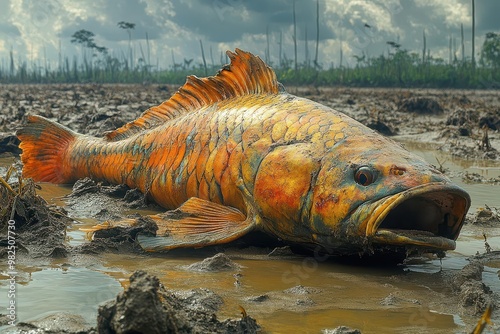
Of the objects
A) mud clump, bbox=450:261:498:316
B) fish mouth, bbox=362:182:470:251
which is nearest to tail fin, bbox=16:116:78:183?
fish mouth, bbox=362:182:470:251

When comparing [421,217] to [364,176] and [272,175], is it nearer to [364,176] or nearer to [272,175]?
[364,176]

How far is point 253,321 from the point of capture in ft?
10.7

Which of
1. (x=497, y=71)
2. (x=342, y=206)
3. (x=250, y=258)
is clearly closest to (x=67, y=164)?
(x=250, y=258)

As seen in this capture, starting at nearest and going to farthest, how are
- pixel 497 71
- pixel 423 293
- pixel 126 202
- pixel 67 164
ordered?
pixel 423 293
pixel 126 202
pixel 67 164
pixel 497 71

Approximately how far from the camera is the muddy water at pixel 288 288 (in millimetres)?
3488

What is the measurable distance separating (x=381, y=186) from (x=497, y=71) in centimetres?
3595

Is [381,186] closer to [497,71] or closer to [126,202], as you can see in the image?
[126,202]

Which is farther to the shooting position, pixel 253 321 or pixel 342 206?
pixel 342 206

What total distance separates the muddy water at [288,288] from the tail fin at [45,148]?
2749 mm

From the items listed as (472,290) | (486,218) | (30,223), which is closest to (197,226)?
(30,223)

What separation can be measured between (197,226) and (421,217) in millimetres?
1511

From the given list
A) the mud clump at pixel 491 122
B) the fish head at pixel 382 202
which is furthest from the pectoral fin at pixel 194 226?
the mud clump at pixel 491 122

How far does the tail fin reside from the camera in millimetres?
7914

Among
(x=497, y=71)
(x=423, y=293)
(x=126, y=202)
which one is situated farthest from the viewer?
(x=497, y=71)
